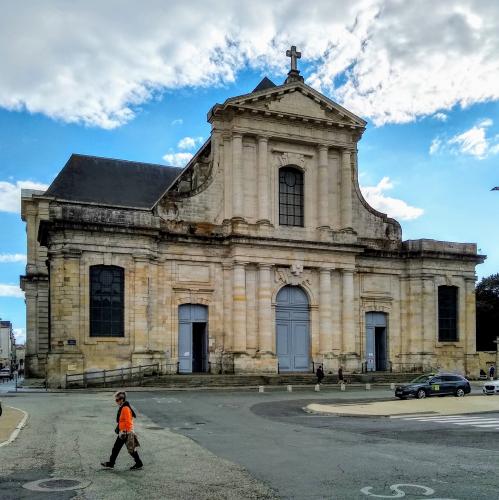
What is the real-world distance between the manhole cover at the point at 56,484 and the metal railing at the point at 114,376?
77.8ft

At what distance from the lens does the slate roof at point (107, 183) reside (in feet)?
150

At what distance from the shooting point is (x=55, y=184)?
46875 mm

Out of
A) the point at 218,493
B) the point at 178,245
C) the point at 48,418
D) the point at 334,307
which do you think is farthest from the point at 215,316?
the point at 218,493

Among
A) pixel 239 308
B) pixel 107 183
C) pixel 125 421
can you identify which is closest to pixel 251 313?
pixel 239 308

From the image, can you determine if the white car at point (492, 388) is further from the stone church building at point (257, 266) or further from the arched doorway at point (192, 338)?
the arched doorway at point (192, 338)

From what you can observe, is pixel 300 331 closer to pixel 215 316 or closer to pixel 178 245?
pixel 215 316

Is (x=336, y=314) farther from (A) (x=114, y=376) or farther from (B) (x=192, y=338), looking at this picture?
(A) (x=114, y=376)

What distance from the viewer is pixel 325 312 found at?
136 ft

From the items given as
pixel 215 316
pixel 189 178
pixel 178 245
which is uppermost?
pixel 189 178

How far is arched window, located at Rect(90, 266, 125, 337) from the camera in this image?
36406 millimetres

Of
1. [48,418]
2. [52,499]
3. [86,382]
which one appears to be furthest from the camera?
[86,382]

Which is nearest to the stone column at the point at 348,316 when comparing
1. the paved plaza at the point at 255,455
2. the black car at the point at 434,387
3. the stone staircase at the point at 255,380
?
the stone staircase at the point at 255,380

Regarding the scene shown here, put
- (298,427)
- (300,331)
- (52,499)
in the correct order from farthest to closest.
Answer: (300,331)
(298,427)
(52,499)

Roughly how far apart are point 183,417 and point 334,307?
69.9ft
